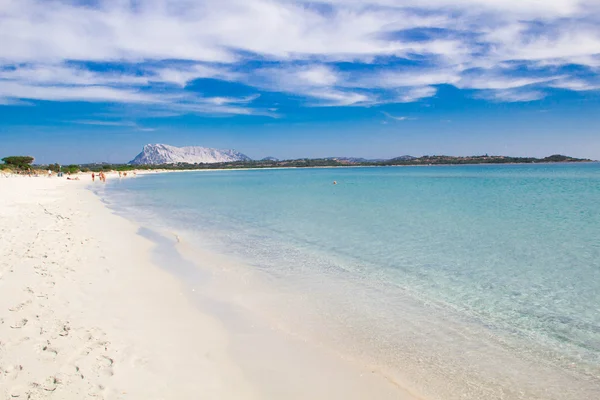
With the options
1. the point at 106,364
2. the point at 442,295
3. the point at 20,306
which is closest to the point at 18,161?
the point at 20,306

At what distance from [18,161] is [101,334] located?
323 feet

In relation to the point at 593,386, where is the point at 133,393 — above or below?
above

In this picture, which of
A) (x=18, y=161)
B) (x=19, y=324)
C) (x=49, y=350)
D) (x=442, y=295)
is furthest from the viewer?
(x=18, y=161)

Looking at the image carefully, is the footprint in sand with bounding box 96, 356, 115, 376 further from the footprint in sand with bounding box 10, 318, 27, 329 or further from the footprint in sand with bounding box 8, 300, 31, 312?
the footprint in sand with bounding box 8, 300, 31, 312

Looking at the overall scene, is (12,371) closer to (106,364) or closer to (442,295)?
(106,364)

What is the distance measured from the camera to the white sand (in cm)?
416

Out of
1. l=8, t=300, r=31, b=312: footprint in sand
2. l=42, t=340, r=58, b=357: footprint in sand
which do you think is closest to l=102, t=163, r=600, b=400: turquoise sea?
l=42, t=340, r=58, b=357: footprint in sand

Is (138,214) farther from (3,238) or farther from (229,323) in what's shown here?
(229,323)

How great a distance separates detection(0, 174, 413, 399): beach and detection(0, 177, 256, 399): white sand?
12mm

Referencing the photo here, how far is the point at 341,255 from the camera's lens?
38.1 ft

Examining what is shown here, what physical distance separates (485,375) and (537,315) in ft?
8.91

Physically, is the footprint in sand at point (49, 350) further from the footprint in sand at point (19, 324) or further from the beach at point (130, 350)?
the footprint in sand at point (19, 324)

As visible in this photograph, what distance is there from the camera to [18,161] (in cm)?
8475

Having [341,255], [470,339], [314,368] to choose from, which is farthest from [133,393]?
[341,255]
